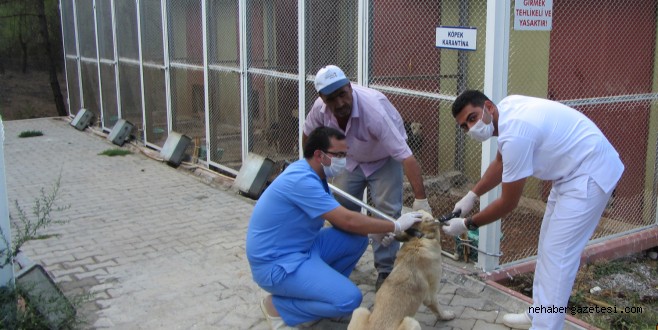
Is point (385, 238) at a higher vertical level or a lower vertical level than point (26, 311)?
higher

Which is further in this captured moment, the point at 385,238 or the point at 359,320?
the point at 385,238

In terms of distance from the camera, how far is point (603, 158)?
136 inches

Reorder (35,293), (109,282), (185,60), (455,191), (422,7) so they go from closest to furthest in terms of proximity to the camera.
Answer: (35,293), (109,282), (455,191), (422,7), (185,60)

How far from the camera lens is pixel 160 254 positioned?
5.70 metres

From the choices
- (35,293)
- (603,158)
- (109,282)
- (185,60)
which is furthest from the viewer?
(185,60)

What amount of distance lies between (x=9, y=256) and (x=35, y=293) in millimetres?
380

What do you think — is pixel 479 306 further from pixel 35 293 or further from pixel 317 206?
pixel 35 293

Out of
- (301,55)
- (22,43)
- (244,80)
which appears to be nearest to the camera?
(301,55)

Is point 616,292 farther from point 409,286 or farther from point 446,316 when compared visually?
point 409,286

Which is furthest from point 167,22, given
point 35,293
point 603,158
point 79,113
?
point 603,158

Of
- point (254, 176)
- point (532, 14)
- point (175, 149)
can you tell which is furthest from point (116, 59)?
point (532, 14)

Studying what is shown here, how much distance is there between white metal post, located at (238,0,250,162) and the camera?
7.82 m

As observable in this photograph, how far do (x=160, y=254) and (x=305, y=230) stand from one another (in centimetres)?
237

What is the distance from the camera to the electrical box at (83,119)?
45.0 ft
